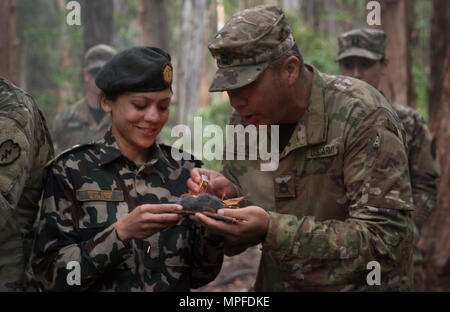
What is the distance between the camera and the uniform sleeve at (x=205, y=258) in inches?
108

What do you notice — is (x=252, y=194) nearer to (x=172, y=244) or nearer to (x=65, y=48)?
(x=172, y=244)

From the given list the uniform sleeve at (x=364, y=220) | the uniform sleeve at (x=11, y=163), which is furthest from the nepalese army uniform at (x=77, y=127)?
the uniform sleeve at (x=364, y=220)

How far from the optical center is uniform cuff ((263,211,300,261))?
2.47m

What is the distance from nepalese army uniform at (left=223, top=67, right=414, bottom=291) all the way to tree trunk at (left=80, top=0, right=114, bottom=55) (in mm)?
6840

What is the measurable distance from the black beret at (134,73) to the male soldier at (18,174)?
0.41 m

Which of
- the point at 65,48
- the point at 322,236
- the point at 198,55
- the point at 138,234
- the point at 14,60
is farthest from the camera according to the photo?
the point at 65,48

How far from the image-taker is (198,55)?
16.0 m

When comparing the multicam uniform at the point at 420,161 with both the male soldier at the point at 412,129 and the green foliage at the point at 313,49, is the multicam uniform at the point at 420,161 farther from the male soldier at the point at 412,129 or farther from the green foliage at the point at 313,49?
the green foliage at the point at 313,49

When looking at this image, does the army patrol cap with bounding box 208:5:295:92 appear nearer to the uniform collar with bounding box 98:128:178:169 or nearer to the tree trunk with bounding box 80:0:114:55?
the uniform collar with bounding box 98:128:178:169

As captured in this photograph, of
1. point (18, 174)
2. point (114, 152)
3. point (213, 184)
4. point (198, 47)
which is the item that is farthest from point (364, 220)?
point (198, 47)

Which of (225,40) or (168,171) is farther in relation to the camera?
(168,171)

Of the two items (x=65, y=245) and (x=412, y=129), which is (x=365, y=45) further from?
(x=65, y=245)

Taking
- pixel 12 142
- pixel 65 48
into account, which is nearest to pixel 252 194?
pixel 12 142

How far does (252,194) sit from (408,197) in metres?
0.89
